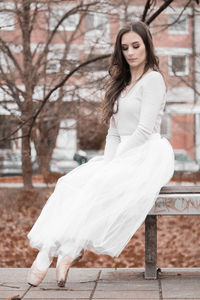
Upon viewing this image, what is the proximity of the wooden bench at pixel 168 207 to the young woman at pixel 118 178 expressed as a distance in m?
0.13

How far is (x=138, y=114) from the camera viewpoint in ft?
16.7

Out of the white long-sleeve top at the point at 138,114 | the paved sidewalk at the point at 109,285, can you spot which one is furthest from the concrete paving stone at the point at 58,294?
the white long-sleeve top at the point at 138,114

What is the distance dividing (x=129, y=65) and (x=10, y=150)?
11.8m

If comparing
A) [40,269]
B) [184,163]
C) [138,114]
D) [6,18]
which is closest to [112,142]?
[138,114]

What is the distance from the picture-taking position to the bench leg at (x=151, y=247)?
5180 millimetres

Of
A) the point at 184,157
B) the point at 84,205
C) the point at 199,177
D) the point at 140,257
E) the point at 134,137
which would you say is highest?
the point at 134,137

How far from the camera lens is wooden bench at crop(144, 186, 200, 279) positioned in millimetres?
4922

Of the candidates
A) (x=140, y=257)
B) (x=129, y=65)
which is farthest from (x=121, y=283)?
(x=140, y=257)

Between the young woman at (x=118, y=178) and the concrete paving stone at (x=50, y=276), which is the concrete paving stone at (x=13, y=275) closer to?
the concrete paving stone at (x=50, y=276)

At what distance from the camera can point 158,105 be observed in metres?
5.00

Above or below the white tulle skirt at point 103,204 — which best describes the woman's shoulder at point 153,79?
above

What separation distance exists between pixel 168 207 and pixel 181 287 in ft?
1.97

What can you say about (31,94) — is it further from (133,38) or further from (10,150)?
(133,38)

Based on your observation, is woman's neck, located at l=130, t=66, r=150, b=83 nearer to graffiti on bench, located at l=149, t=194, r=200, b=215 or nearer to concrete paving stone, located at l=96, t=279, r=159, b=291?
graffiti on bench, located at l=149, t=194, r=200, b=215
